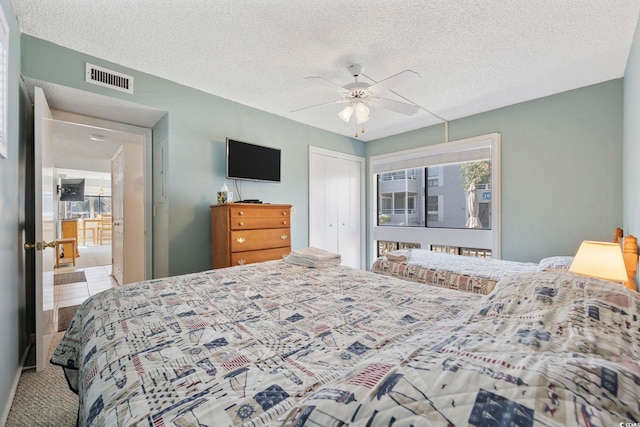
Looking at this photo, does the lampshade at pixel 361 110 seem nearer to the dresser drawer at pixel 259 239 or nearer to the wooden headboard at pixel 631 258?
the dresser drawer at pixel 259 239

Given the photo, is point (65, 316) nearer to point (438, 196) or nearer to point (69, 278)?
point (69, 278)

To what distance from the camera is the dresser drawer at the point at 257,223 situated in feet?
9.44

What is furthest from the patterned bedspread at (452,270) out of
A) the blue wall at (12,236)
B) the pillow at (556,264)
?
the blue wall at (12,236)

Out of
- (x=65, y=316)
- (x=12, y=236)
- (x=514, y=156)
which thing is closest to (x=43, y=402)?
(x=12, y=236)

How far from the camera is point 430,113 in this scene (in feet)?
11.6

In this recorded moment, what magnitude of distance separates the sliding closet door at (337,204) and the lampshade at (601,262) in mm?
3047

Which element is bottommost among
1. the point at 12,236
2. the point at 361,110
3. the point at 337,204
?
the point at 12,236

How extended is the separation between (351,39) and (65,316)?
4053 mm

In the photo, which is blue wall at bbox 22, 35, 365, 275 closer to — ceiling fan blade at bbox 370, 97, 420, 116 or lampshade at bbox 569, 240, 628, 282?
ceiling fan blade at bbox 370, 97, 420, 116

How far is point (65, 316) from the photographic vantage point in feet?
10.0

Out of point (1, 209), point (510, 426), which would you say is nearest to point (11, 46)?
point (1, 209)

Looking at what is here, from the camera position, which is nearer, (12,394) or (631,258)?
(12,394)

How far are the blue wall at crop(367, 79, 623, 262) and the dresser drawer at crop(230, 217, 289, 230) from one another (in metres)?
2.75

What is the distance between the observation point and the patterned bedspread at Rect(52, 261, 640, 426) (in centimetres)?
46
